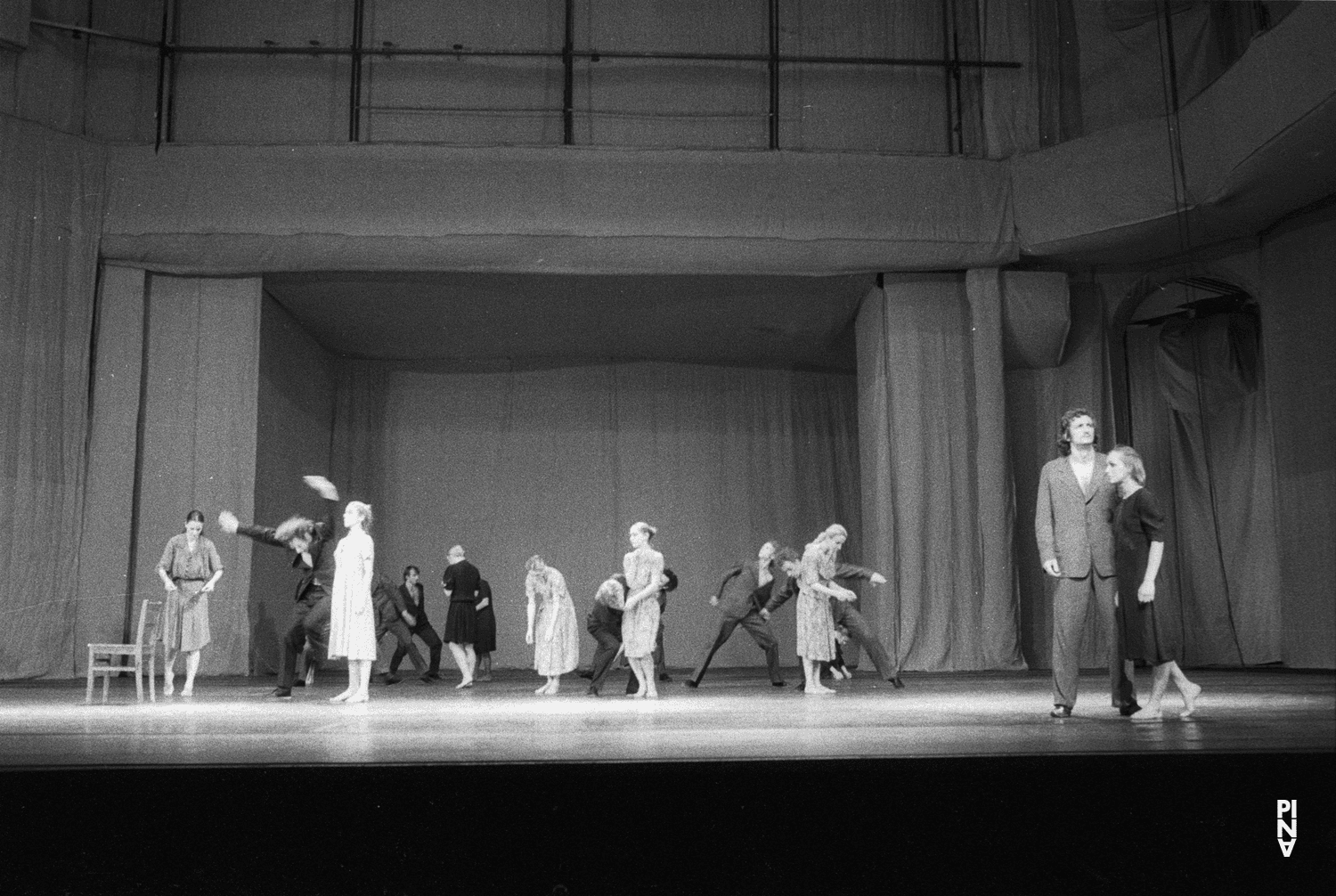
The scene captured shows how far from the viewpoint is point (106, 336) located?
1172 centimetres

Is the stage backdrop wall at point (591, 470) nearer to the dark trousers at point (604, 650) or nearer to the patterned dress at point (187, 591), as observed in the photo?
the patterned dress at point (187, 591)

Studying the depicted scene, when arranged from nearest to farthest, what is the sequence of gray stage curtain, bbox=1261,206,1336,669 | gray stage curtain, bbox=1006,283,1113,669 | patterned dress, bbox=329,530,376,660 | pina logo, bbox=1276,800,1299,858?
1. pina logo, bbox=1276,800,1299,858
2. patterned dress, bbox=329,530,376,660
3. gray stage curtain, bbox=1261,206,1336,669
4. gray stage curtain, bbox=1006,283,1113,669

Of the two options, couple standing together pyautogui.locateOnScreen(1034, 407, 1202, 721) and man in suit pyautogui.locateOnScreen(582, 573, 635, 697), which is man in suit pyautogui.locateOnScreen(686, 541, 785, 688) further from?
couple standing together pyautogui.locateOnScreen(1034, 407, 1202, 721)

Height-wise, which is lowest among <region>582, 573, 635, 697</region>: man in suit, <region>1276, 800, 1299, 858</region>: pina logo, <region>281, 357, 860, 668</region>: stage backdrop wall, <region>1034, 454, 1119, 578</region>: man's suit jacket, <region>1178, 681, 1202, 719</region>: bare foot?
<region>1276, 800, 1299, 858</region>: pina logo

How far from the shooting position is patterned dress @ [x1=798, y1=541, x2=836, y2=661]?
29.7ft

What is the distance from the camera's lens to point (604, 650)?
30.3ft

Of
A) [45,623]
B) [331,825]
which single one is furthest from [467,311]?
[331,825]

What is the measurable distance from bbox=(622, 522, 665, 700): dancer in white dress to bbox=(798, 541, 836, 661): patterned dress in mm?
1221

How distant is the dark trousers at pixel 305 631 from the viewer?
851 centimetres

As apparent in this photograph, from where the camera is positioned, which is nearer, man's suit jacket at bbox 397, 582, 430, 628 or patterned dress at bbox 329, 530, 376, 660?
patterned dress at bbox 329, 530, 376, 660

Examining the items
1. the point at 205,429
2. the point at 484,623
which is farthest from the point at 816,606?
the point at 205,429

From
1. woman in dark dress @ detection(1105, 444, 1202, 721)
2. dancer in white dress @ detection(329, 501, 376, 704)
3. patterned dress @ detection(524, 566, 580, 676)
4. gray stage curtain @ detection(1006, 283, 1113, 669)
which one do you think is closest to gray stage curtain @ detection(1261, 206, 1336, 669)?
gray stage curtain @ detection(1006, 283, 1113, 669)

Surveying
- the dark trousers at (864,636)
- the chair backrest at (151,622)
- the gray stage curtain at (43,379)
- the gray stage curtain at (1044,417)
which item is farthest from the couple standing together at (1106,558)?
the gray stage curtain at (43,379)

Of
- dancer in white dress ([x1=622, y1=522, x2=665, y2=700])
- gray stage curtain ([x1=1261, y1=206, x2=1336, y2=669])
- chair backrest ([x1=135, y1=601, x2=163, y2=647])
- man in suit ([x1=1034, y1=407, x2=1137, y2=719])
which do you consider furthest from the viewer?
gray stage curtain ([x1=1261, y1=206, x2=1336, y2=669])
